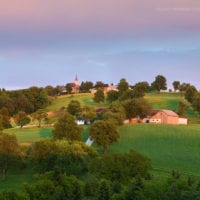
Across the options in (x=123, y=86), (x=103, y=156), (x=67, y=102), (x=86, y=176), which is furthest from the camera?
(x=67, y=102)

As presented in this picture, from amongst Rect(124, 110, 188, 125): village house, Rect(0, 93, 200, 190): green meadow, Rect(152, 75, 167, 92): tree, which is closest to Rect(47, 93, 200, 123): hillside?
Rect(152, 75, 167, 92): tree

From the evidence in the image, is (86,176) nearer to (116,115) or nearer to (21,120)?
(116,115)

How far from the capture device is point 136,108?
381ft

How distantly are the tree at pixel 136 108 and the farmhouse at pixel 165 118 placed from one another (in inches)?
229

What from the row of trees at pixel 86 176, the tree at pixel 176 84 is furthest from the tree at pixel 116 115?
the tree at pixel 176 84

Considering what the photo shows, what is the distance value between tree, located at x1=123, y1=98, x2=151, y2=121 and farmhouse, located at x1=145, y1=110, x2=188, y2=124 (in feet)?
19.1

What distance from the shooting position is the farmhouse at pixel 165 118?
392 ft

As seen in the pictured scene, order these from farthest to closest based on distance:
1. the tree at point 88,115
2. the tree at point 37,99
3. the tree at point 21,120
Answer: the tree at point 37,99, the tree at point 21,120, the tree at point 88,115

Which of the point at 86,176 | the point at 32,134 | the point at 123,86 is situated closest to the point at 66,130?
the point at 86,176

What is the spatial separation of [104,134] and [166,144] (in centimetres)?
1332

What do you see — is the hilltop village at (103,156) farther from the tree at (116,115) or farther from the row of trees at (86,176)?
the tree at (116,115)

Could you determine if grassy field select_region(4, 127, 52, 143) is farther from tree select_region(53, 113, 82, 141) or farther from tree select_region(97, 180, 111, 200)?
tree select_region(97, 180, 111, 200)

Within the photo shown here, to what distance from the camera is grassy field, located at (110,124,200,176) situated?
234 ft

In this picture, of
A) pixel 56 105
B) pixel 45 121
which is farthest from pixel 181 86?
pixel 45 121
